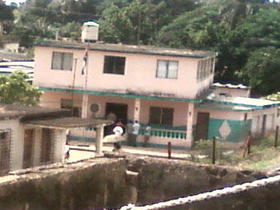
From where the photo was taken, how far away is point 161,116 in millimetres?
31734

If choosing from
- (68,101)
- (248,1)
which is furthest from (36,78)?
(248,1)

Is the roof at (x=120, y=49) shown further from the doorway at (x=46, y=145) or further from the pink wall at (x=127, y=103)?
the doorway at (x=46, y=145)

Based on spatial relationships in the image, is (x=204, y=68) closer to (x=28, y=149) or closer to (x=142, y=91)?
(x=142, y=91)

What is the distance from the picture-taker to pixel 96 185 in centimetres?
801

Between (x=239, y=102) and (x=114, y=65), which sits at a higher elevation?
(x=114, y=65)

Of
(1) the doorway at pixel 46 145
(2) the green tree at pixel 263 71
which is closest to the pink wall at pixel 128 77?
(1) the doorway at pixel 46 145

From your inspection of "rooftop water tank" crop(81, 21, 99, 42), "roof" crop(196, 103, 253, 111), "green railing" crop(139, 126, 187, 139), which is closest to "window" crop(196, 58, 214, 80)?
"roof" crop(196, 103, 253, 111)

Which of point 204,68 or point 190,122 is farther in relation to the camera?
point 204,68

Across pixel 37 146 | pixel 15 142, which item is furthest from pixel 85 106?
pixel 15 142

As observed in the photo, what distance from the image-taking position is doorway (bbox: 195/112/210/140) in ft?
104

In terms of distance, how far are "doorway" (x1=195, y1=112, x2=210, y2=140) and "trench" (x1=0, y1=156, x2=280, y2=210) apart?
2322cm

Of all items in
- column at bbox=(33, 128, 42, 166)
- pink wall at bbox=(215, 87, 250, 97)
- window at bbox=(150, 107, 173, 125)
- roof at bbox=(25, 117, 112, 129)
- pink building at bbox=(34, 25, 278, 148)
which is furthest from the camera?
pink wall at bbox=(215, 87, 250, 97)

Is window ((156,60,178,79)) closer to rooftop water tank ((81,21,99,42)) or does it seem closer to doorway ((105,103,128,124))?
doorway ((105,103,128,124))

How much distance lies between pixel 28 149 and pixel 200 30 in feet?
103
